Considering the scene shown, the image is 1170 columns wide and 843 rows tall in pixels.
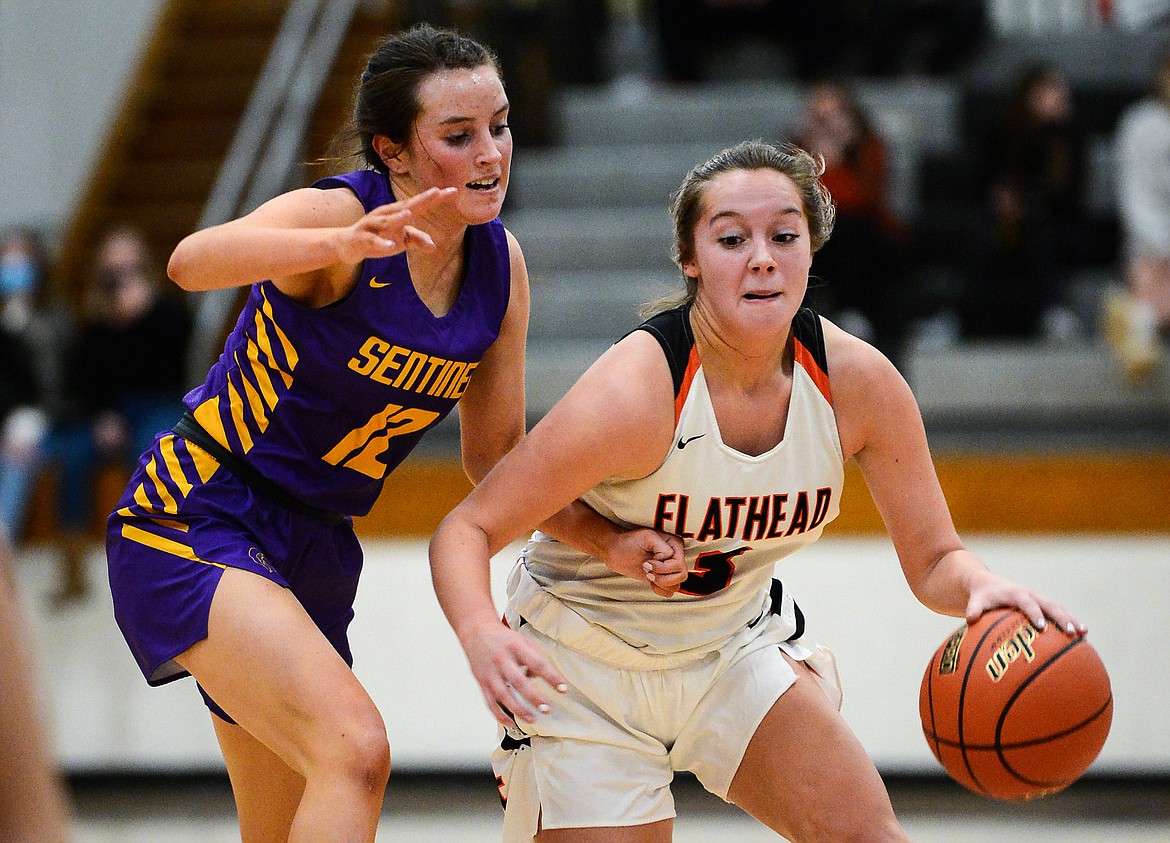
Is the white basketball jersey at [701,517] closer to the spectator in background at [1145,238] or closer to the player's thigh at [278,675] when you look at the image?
the player's thigh at [278,675]

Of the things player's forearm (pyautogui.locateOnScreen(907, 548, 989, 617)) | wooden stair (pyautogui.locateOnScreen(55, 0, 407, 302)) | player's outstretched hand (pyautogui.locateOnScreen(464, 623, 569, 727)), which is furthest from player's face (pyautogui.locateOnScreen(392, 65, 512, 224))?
wooden stair (pyautogui.locateOnScreen(55, 0, 407, 302))

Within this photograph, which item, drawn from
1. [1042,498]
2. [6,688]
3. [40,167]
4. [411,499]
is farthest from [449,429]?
[6,688]

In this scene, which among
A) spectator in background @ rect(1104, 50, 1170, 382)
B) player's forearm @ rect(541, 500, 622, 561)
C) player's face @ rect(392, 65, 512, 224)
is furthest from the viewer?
spectator in background @ rect(1104, 50, 1170, 382)

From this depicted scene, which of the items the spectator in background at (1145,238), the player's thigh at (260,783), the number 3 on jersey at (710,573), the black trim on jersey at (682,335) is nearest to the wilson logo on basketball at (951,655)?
the number 3 on jersey at (710,573)

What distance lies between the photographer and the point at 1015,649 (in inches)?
102

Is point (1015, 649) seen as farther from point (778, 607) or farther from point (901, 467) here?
point (778, 607)

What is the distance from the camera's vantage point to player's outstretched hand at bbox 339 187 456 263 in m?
2.43

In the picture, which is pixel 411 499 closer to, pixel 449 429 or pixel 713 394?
pixel 449 429

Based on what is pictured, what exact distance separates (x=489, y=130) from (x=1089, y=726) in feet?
5.17

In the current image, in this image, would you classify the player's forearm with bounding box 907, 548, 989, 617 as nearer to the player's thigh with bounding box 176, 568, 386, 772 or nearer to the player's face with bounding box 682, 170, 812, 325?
the player's face with bounding box 682, 170, 812, 325

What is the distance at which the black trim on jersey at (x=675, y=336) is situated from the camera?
2.72 m

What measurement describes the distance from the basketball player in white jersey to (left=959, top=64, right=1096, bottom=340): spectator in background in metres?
3.75

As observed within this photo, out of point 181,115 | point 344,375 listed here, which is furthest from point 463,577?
point 181,115

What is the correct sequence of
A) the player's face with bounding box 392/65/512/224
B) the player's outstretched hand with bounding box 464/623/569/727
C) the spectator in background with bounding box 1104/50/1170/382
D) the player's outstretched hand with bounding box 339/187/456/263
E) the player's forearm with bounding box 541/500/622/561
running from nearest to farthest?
the player's outstretched hand with bounding box 464/623/569/727
the player's outstretched hand with bounding box 339/187/456/263
the player's face with bounding box 392/65/512/224
the player's forearm with bounding box 541/500/622/561
the spectator in background with bounding box 1104/50/1170/382
